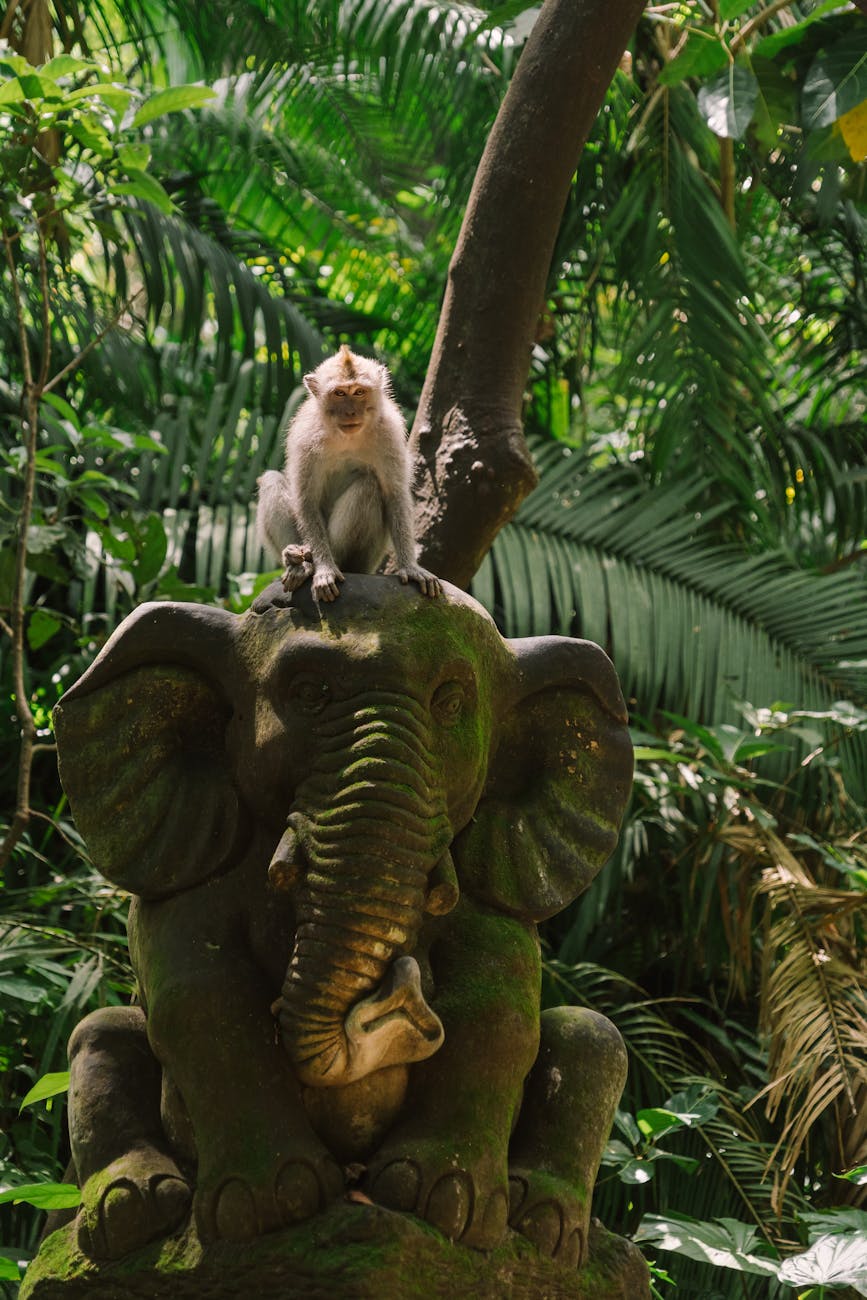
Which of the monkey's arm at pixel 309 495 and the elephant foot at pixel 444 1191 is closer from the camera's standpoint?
the elephant foot at pixel 444 1191

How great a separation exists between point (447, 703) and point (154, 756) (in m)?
0.72

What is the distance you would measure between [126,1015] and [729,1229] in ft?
6.41

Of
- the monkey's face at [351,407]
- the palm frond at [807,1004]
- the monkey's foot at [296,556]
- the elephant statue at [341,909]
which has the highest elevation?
the monkey's face at [351,407]

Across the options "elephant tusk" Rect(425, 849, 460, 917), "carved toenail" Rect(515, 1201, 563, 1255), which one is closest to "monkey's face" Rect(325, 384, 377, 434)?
"elephant tusk" Rect(425, 849, 460, 917)

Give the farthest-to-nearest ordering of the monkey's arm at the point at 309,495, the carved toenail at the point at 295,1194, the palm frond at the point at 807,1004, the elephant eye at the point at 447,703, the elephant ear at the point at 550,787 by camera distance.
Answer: the palm frond at the point at 807,1004 < the monkey's arm at the point at 309,495 < the elephant ear at the point at 550,787 < the elephant eye at the point at 447,703 < the carved toenail at the point at 295,1194

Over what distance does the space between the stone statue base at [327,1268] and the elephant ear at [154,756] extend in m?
0.79

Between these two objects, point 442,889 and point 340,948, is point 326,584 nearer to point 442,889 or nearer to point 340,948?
point 442,889

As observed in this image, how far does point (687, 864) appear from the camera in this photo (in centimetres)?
693

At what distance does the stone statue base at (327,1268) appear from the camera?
2926 millimetres

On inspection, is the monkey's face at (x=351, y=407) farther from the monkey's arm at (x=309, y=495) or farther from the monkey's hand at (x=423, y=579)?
the monkey's hand at (x=423, y=579)

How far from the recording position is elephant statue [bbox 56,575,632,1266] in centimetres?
304

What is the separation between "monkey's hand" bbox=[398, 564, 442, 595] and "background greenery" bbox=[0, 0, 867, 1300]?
188 cm

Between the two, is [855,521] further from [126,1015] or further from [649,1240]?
[126,1015]

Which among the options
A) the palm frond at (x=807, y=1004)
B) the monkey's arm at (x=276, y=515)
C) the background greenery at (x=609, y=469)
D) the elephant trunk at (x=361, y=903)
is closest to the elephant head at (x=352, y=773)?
the elephant trunk at (x=361, y=903)
